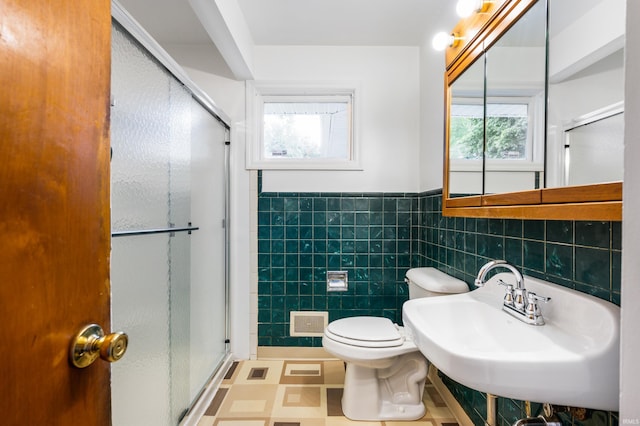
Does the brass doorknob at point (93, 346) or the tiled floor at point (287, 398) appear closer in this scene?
the brass doorknob at point (93, 346)

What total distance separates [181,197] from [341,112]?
4.58 feet

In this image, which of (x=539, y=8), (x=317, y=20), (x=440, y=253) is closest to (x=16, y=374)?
(x=539, y=8)

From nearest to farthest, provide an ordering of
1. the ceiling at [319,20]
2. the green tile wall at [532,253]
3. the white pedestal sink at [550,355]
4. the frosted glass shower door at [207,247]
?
the white pedestal sink at [550,355] < the green tile wall at [532,253] < the frosted glass shower door at [207,247] < the ceiling at [319,20]

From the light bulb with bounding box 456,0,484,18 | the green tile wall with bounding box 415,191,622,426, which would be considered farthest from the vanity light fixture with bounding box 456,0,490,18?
the green tile wall with bounding box 415,191,622,426

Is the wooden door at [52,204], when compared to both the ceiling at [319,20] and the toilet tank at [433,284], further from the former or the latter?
the ceiling at [319,20]

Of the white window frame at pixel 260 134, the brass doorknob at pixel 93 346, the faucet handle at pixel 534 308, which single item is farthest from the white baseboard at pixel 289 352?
the brass doorknob at pixel 93 346

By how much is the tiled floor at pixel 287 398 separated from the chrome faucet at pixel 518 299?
3.08 ft

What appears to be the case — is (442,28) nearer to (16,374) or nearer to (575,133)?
(575,133)

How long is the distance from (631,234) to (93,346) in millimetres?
772

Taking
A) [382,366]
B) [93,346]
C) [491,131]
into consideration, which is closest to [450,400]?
[382,366]

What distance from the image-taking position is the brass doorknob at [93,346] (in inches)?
19.5

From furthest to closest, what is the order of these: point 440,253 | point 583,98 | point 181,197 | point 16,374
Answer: point 440,253 < point 181,197 < point 583,98 < point 16,374

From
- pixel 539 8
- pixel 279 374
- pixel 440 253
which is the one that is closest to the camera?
pixel 539 8

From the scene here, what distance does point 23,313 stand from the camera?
42 cm
